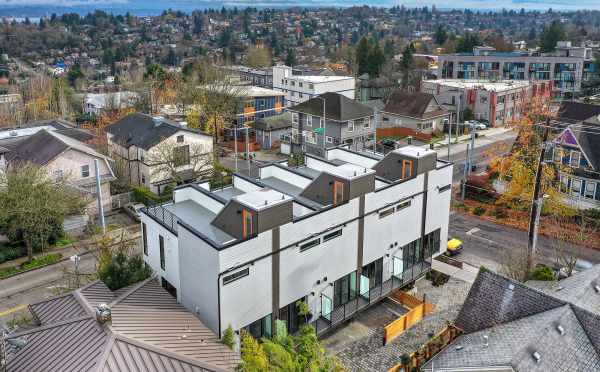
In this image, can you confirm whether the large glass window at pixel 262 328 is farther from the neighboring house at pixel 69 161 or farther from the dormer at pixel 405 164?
the neighboring house at pixel 69 161

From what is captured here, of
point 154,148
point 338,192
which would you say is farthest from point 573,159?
point 154,148

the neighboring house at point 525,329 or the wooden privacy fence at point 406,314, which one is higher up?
the neighboring house at point 525,329

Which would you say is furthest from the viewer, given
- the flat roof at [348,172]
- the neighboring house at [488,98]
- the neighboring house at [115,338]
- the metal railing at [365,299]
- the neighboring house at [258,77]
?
the neighboring house at [258,77]

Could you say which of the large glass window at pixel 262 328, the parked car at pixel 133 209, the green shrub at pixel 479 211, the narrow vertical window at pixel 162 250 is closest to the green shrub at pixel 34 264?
the parked car at pixel 133 209

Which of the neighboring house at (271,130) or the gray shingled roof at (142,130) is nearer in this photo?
the gray shingled roof at (142,130)

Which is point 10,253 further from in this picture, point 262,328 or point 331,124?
point 331,124

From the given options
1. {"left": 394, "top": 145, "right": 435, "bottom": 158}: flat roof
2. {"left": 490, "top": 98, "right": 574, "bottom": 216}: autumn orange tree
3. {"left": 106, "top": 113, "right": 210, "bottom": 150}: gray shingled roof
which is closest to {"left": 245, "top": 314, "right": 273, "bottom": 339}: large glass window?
{"left": 394, "top": 145, "right": 435, "bottom": 158}: flat roof

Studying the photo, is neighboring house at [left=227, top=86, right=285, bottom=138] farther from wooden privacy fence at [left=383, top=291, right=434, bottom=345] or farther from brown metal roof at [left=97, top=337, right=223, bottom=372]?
brown metal roof at [left=97, top=337, right=223, bottom=372]
